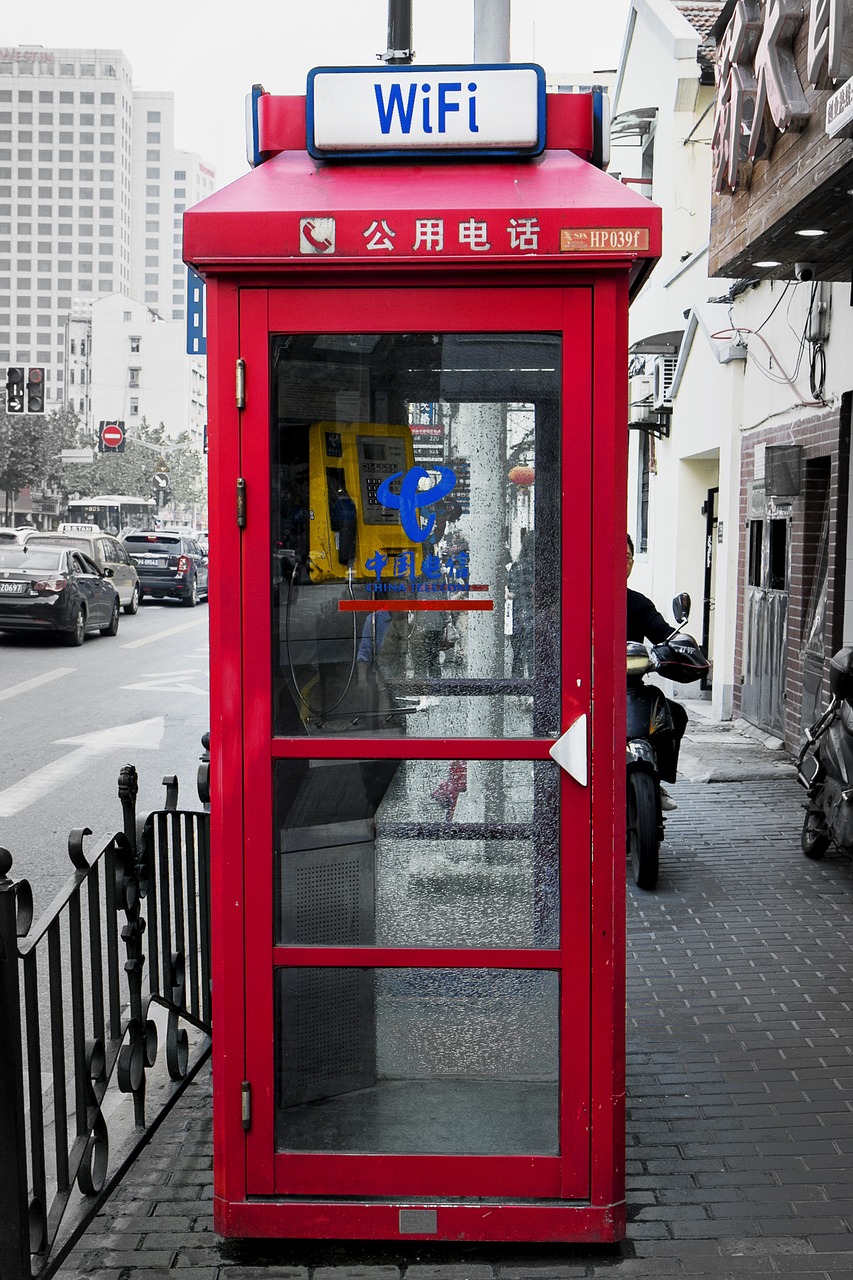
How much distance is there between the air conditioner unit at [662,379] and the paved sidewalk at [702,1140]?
11409 mm

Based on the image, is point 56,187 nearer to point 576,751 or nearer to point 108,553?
point 108,553

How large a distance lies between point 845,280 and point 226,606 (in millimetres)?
7695

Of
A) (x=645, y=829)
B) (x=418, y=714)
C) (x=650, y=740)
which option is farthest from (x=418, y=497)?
(x=650, y=740)

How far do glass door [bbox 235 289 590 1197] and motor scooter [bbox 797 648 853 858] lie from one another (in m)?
4.21

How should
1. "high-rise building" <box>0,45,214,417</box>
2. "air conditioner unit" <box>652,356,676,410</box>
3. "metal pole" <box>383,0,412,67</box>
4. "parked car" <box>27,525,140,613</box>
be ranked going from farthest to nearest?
"high-rise building" <box>0,45,214,417</box> → "parked car" <box>27,525,140,613</box> → "air conditioner unit" <box>652,356,676,410</box> → "metal pole" <box>383,0,412,67</box>

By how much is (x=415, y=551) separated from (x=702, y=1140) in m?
2.14

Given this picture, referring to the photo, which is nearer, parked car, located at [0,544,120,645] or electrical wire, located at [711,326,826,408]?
electrical wire, located at [711,326,826,408]

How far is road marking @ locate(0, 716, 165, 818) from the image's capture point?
9.53 m

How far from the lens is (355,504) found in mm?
3408

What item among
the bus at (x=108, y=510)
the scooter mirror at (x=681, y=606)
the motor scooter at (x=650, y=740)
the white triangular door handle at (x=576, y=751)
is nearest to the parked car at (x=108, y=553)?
the motor scooter at (x=650, y=740)

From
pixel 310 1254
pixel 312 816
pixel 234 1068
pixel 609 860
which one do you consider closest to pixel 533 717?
pixel 609 860

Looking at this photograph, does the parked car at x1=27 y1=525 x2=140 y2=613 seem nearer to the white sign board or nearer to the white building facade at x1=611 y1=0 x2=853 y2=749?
the white building facade at x1=611 y1=0 x2=853 y2=749

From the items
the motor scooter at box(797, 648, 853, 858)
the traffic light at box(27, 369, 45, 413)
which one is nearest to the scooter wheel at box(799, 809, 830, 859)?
the motor scooter at box(797, 648, 853, 858)

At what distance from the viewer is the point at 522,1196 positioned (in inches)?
135
